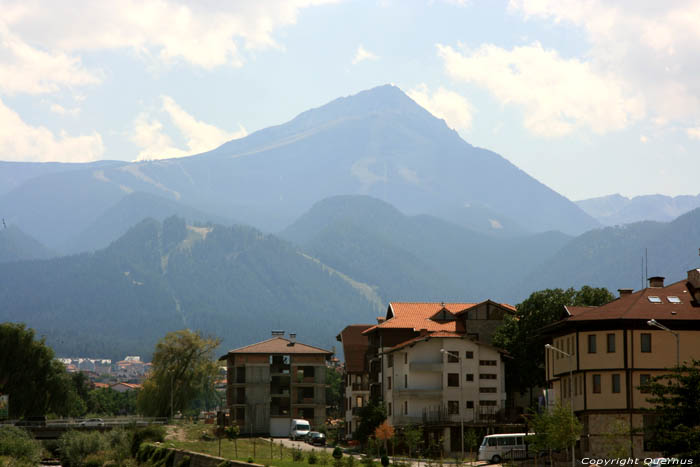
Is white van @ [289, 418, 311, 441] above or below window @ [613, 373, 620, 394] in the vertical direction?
below

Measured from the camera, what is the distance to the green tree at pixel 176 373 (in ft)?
494

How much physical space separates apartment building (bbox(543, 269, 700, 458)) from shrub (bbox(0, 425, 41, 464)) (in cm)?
6108

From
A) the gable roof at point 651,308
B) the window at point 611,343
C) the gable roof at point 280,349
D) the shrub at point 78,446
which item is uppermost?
the gable roof at point 651,308

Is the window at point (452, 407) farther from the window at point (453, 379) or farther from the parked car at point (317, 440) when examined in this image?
the parked car at point (317, 440)

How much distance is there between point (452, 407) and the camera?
115m

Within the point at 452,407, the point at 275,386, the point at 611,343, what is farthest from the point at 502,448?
the point at 275,386

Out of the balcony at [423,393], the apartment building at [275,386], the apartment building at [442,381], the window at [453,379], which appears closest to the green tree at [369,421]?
the apartment building at [442,381]

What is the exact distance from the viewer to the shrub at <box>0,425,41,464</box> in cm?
11619

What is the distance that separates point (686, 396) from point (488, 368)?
62378mm

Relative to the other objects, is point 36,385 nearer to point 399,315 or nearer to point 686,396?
point 399,315

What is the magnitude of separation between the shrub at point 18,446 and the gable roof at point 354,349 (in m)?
42.6

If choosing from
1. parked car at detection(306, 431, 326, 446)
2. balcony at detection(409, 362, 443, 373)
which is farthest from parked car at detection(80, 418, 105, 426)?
balcony at detection(409, 362, 443, 373)

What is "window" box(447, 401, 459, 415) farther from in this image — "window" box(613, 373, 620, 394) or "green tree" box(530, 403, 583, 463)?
"green tree" box(530, 403, 583, 463)

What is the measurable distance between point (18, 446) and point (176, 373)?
3571 centimetres
